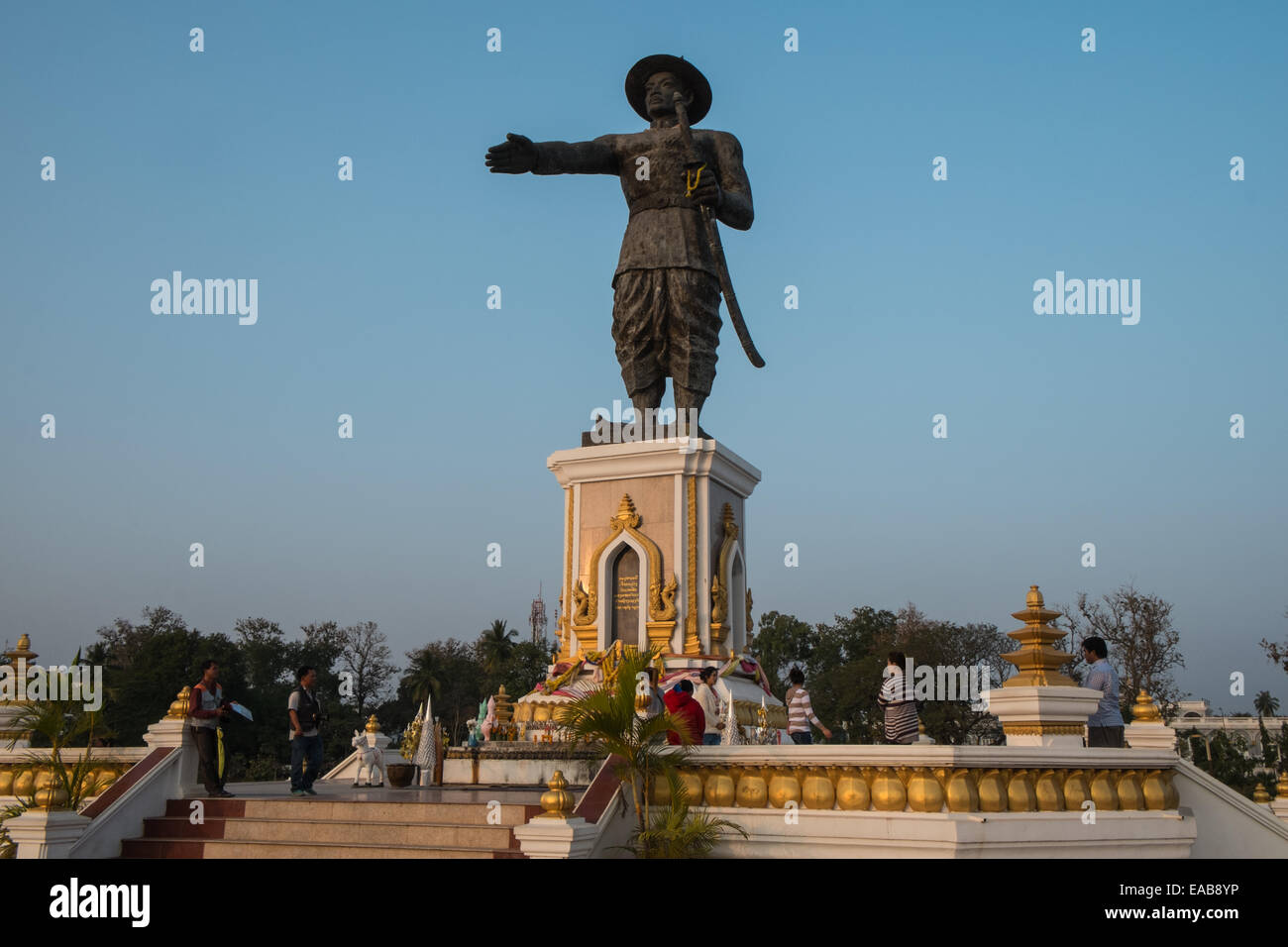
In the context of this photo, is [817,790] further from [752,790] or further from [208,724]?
[208,724]

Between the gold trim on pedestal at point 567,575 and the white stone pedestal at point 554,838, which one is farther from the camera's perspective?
the gold trim on pedestal at point 567,575

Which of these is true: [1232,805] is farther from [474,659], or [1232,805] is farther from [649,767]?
[474,659]

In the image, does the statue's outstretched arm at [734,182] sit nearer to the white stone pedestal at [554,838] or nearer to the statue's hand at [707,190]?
the statue's hand at [707,190]

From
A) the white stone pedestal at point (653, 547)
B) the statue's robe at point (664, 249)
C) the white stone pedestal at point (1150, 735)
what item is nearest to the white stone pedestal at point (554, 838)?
the white stone pedestal at point (653, 547)

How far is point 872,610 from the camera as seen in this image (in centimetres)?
4884

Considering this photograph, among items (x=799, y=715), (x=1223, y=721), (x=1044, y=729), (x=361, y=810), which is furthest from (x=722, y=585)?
(x=1223, y=721)

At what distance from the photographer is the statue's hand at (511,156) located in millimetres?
14461

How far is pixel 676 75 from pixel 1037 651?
30.6 feet

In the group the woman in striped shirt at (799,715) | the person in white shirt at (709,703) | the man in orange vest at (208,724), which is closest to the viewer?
the man in orange vest at (208,724)

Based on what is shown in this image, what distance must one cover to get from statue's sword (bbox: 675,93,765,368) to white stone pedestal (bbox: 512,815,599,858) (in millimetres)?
7955

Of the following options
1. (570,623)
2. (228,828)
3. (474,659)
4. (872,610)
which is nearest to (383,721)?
(474,659)

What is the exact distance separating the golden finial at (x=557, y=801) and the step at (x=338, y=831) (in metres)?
0.58

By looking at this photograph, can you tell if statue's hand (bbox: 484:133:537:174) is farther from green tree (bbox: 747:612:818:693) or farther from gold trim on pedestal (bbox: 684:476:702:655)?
green tree (bbox: 747:612:818:693)
